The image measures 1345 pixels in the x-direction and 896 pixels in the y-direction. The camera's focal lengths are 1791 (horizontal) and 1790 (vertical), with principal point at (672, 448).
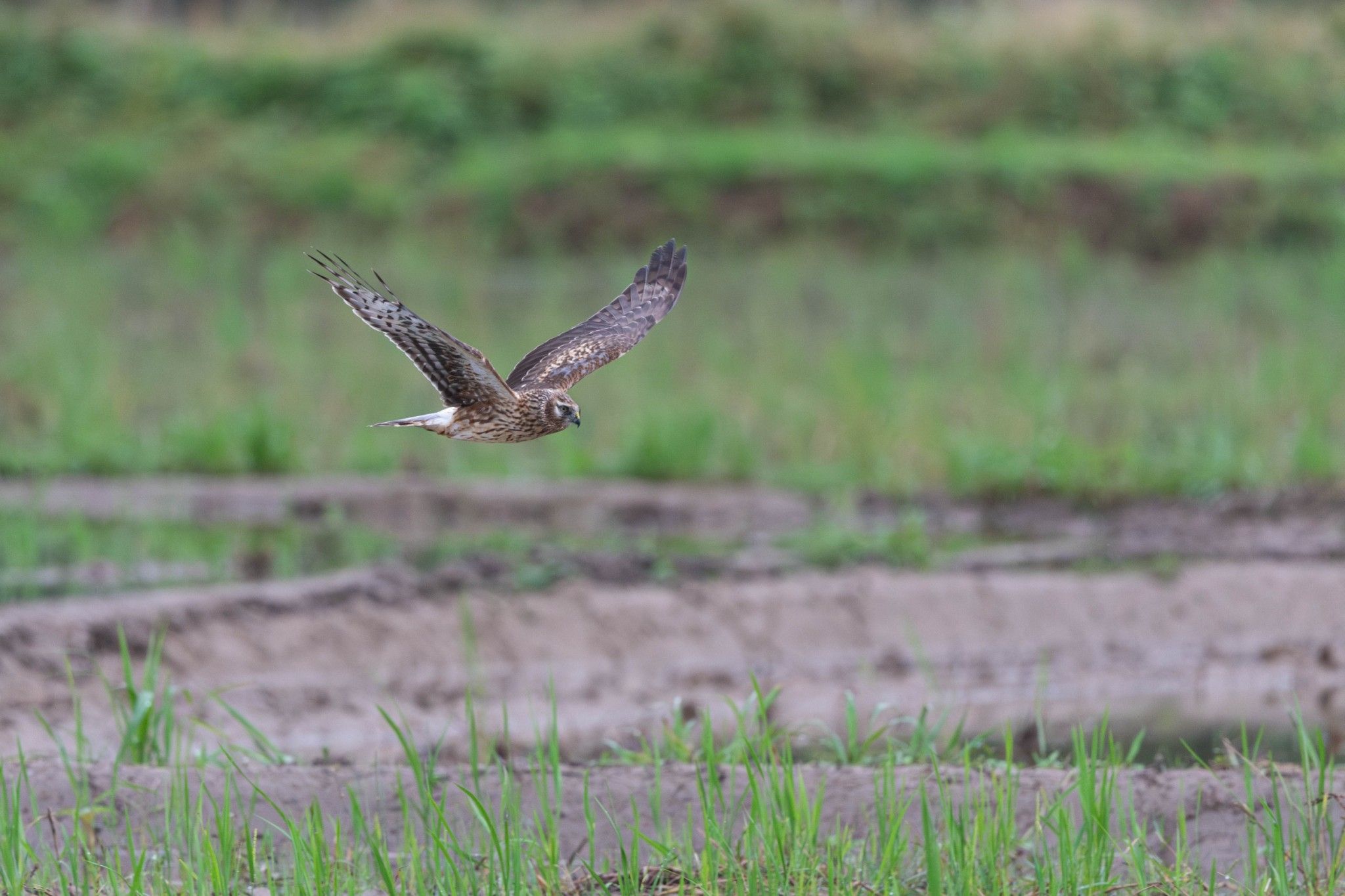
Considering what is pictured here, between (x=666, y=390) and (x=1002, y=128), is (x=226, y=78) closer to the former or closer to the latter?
(x=1002, y=128)

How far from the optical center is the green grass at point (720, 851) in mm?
3547

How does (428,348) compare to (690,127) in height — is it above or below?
below

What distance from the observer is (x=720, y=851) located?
3820 millimetres

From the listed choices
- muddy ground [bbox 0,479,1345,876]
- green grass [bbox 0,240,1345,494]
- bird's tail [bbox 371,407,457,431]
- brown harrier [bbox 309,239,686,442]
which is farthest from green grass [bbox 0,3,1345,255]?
bird's tail [bbox 371,407,457,431]

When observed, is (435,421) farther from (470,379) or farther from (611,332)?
(611,332)

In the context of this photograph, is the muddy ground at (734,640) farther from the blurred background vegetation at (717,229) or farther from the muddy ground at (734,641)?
the blurred background vegetation at (717,229)

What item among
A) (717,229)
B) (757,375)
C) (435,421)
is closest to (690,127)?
(717,229)

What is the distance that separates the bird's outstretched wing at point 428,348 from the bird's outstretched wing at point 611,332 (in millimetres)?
350

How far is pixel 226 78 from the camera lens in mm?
21328

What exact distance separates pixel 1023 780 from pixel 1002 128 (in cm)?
1648

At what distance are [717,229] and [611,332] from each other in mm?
13842

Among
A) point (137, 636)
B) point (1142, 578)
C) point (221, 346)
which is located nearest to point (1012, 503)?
point (1142, 578)

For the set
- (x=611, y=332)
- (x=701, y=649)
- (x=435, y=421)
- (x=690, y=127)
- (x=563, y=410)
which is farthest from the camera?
(x=690, y=127)

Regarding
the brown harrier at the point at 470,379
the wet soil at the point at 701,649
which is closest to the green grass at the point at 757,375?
the wet soil at the point at 701,649
